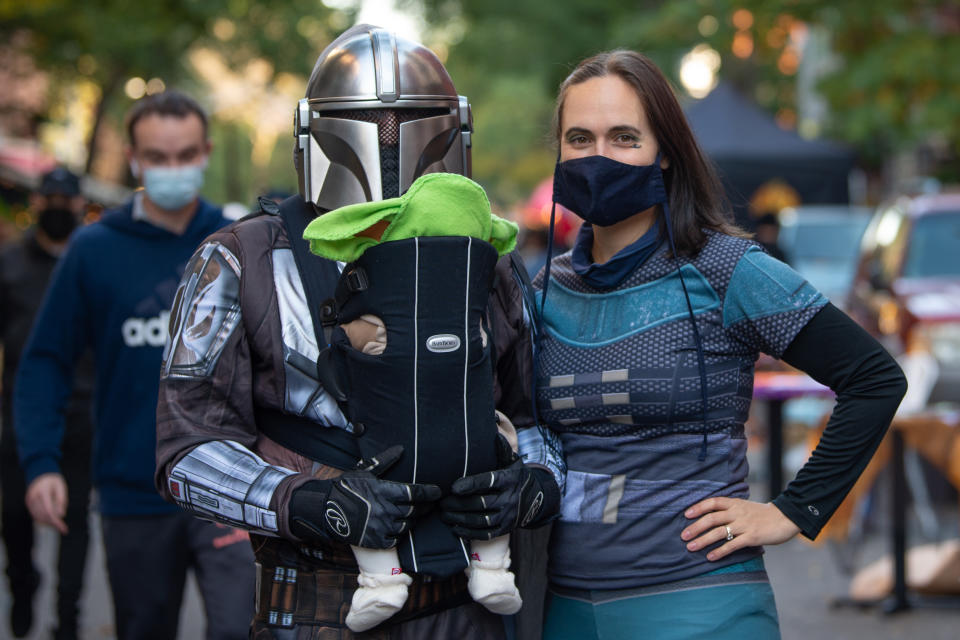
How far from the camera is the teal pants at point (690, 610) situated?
2.72 m

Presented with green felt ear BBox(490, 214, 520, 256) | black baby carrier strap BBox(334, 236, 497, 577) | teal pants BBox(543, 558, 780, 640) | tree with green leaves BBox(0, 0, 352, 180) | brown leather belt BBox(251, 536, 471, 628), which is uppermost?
tree with green leaves BBox(0, 0, 352, 180)

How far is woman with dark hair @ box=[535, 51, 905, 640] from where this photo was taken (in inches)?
109

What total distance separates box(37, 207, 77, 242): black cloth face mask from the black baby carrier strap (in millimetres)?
4269

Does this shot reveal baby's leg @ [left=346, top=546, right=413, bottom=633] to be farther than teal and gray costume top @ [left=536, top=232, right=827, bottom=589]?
No

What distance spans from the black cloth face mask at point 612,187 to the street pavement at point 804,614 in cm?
400

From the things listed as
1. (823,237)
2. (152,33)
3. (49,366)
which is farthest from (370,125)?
(823,237)

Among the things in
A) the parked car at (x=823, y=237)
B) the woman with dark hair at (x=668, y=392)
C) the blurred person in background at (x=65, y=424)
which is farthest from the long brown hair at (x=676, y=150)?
the parked car at (x=823, y=237)

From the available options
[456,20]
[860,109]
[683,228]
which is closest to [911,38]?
[860,109]

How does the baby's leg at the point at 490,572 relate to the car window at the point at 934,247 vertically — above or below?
above

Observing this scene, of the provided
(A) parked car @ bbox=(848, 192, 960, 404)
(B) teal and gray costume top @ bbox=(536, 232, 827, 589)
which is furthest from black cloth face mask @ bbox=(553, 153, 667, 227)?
(A) parked car @ bbox=(848, 192, 960, 404)

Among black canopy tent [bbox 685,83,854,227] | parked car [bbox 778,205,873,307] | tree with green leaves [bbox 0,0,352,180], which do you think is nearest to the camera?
tree with green leaves [bbox 0,0,352,180]

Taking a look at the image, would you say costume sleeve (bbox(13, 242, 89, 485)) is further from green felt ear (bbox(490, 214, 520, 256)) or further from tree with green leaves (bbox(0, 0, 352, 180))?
tree with green leaves (bbox(0, 0, 352, 180))

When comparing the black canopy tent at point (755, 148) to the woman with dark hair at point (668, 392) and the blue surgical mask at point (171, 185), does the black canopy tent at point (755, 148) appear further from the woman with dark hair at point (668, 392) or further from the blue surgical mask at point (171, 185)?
the woman with dark hair at point (668, 392)

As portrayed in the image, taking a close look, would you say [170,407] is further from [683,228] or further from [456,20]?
[456,20]
